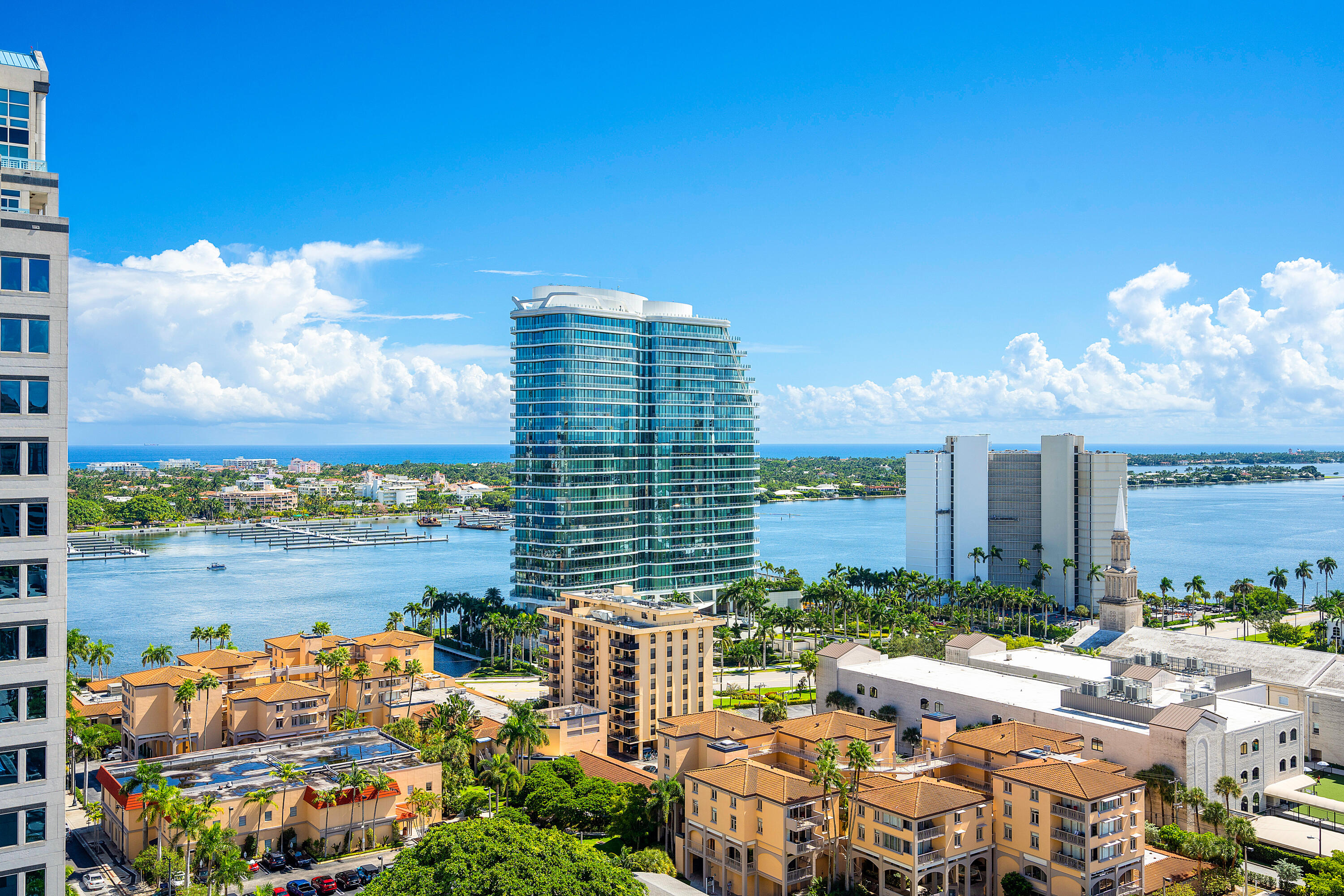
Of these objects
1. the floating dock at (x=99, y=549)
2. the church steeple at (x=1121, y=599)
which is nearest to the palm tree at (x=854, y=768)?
the church steeple at (x=1121, y=599)

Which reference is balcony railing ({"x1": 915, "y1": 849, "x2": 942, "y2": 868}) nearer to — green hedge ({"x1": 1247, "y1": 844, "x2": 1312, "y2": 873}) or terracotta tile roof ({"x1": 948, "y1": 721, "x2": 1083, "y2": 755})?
terracotta tile roof ({"x1": 948, "y1": 721, "x2": 1083, "y2": 755})

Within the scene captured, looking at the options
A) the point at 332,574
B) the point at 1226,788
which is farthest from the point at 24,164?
the point at 332,574

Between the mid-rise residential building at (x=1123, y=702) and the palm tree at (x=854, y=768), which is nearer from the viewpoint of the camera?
the palm tree at (x=854, y=768)

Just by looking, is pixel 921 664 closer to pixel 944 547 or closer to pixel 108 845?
pixel 108 845

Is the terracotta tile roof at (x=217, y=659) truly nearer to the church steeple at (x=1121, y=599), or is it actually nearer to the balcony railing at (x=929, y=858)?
the balcony railing at (x=929, y=858)

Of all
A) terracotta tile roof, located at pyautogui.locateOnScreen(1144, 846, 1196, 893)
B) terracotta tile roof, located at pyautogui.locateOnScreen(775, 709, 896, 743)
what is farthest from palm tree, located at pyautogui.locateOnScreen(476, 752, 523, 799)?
terracotta tile roof, located at pyautogui.locateOnScreen(1144, 846, 1196, 893)

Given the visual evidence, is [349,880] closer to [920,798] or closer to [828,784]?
[828,784]

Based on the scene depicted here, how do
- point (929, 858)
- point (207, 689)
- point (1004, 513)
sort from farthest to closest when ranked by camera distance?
point (1004, 513) → point (207, 689) → point (929, 858)
